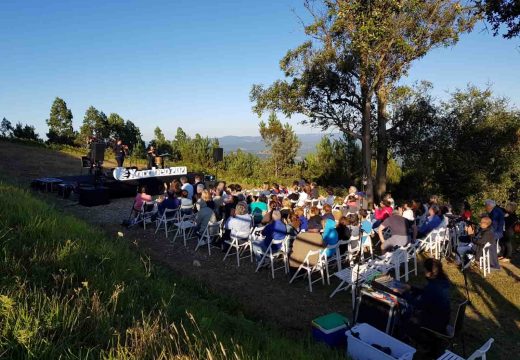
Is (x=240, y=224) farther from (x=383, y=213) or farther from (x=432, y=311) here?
(x=432, y=311)

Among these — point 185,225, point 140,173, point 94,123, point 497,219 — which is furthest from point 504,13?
point 94,123

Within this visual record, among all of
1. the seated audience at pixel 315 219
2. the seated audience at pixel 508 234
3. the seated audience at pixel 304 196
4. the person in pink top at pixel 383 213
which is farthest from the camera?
the seated audience at pixel 304 196

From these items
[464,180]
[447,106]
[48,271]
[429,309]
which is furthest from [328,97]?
[48,271]

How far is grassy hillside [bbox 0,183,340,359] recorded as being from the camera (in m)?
2.33

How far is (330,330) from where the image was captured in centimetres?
388

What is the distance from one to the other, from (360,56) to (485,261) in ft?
25.2

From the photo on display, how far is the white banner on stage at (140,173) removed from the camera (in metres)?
12.4

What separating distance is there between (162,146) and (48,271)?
25.5 meters

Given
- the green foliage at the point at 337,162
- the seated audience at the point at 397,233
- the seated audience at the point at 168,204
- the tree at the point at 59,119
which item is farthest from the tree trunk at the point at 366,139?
the tree at the point at 59,119

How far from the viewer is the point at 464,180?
12383mm

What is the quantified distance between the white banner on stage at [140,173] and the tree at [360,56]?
13.5 ft

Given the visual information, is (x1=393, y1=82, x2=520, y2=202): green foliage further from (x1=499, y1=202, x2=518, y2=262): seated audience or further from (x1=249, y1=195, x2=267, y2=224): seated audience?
(x1=249, y1=195, x2=267, y2=224): seated audience

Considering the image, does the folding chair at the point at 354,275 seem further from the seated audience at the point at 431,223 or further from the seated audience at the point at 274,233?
the seated audience at the point at 431,223

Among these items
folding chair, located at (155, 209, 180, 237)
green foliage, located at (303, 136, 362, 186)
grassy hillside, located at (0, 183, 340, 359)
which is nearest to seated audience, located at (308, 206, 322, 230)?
grassy hillside, located at (0, 183, 340, 359)
